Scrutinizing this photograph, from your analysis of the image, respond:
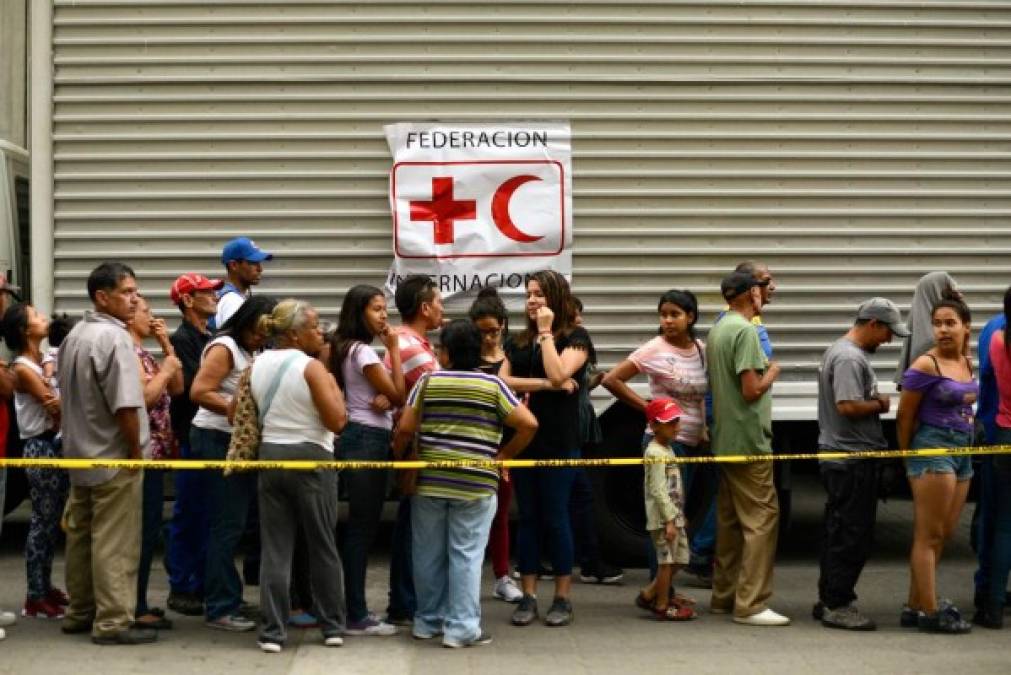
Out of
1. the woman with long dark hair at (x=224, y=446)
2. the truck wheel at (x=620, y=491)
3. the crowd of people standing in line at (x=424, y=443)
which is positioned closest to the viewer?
the crowd of people standing in line at (x=424, y=443)

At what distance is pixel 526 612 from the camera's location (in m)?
7.90

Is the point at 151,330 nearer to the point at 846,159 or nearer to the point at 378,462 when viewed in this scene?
the point at 378,462

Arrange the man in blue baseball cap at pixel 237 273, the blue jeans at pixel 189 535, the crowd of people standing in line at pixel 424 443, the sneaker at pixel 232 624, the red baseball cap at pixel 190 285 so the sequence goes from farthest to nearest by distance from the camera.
Answer: the man in blue baseball cap at pixel 237 273
the red baseball cap at pixel 190 285
the blue jeans at pixel 189 535
the sneaker at pixel 232 624
the crowd of people standing in line at pixel 424 443

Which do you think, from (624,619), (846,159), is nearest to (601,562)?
(624,619)

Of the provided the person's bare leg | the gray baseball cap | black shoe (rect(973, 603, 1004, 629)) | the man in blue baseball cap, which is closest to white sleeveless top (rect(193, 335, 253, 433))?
the man in blue baseball cap

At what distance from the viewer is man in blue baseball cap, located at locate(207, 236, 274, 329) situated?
27.9 feet

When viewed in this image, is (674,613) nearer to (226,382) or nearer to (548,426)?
(548,426)

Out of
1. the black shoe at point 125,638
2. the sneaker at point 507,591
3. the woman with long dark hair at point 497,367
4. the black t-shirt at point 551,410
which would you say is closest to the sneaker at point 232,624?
the black shoe at point 125,638

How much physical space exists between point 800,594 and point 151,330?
3.68m

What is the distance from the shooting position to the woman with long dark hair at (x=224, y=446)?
299 inches

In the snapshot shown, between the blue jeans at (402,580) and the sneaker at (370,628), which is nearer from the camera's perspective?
the sneaker at (370,628)

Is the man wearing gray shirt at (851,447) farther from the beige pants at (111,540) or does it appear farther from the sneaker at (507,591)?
the beige pants at (111,540)

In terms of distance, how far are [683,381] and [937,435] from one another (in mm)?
1309

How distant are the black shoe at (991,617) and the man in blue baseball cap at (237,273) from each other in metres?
4.02
